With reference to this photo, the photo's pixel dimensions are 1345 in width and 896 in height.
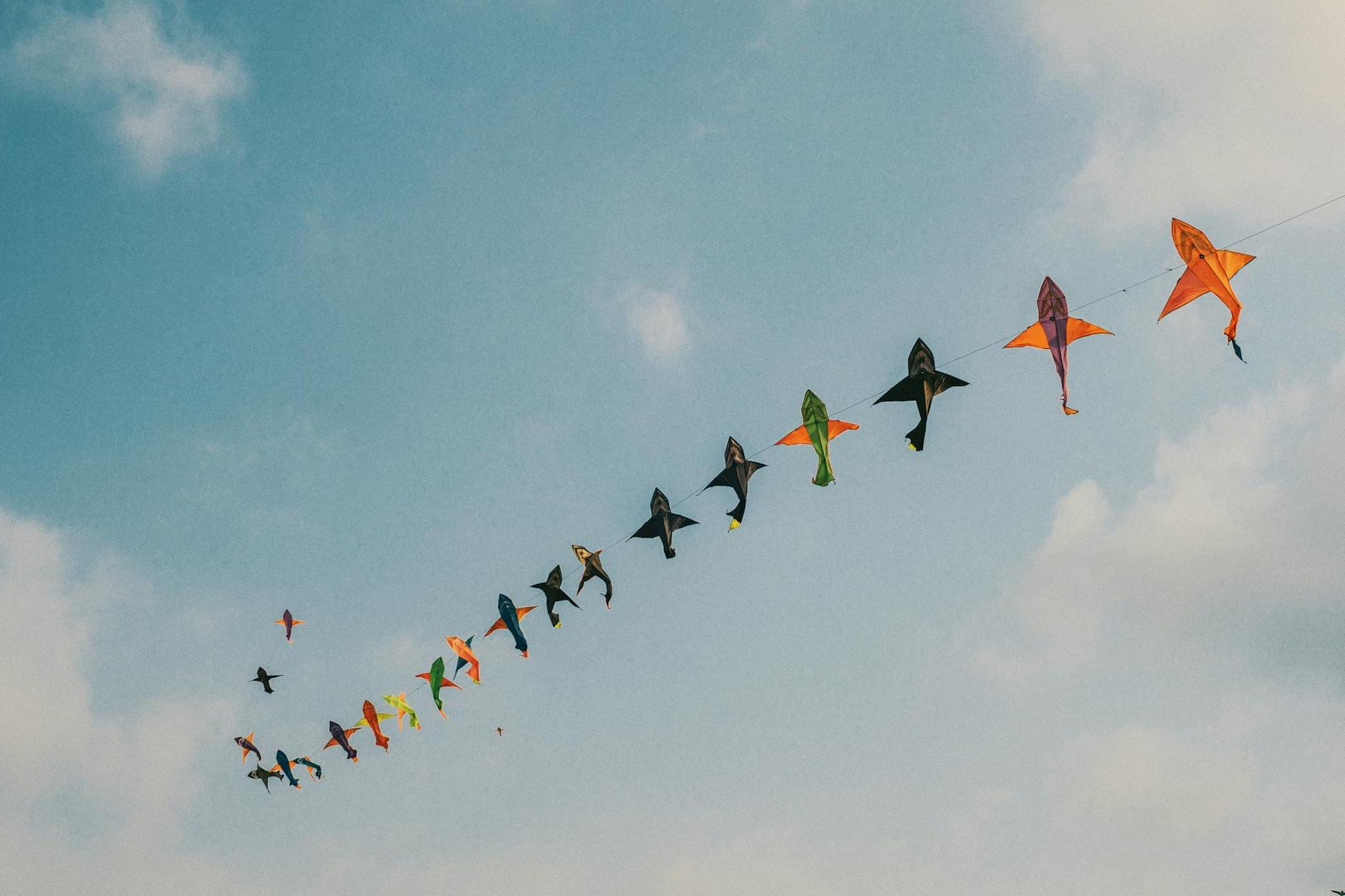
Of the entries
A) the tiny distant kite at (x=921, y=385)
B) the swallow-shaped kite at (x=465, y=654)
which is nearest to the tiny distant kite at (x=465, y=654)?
the swallow-shaped kite at (x=465, y=654)

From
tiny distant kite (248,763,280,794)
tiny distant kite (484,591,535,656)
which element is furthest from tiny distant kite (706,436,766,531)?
tiny distant kite (248,763,280,794)

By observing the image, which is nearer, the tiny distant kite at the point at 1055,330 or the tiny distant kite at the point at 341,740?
the tiny distant kite at the point at 1055,330

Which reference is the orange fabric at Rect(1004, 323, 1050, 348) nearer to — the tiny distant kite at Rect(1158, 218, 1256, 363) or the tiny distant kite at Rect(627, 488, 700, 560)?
the tiny distant kite at Rect(1158, 218, 1256, 363)

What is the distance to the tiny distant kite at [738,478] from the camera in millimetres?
15914

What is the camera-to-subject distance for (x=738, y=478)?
626 inches

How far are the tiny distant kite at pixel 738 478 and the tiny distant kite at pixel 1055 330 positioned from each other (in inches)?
195

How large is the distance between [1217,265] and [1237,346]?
1.26 meters

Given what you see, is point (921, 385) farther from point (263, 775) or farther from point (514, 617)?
point (263, 775)

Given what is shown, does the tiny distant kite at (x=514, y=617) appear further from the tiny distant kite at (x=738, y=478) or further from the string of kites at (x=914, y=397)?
the tiny distant kite at (x=738, y=478)

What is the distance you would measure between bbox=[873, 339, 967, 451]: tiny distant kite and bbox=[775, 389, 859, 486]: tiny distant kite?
1104 millimetres

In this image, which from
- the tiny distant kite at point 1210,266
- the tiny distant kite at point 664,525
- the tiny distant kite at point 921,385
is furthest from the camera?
the tiny distant kite at point 664,525

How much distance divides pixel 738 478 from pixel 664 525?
81.8 inches

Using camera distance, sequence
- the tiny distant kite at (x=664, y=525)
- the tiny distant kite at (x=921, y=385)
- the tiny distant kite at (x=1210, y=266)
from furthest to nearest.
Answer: the tiny distant kite at (x=664, y=525)
the tiny distant kite at (x=921, y=385)
the tiny distant kite at (x=1210, y=266)

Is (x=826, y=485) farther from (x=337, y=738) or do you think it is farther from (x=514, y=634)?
(x=337, y=738)
